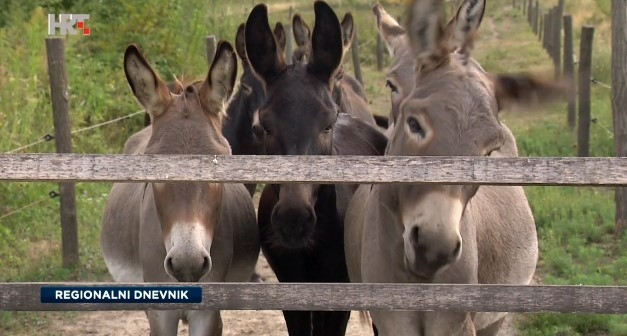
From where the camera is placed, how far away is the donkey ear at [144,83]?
3.99 m

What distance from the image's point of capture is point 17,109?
947 cm

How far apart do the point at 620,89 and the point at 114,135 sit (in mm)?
6179

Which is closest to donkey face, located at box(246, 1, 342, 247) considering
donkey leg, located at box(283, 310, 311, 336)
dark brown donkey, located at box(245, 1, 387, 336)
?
dark brown donkey, located at box(245, 1, 387, 336)

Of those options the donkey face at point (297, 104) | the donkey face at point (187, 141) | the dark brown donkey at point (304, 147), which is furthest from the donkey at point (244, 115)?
the donkey face at point (187, 141)

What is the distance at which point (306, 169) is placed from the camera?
319 centimetres

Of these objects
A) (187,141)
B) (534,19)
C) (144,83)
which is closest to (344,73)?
(144,83)

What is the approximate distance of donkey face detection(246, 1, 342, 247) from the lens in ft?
14.4

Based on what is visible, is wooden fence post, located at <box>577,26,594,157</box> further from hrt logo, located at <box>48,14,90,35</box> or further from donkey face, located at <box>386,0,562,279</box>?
donkey face, located at <box>386,0,562,279</box>

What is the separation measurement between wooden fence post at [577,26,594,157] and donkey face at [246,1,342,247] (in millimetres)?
6117

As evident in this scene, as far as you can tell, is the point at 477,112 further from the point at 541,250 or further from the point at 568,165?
the point at 541,250

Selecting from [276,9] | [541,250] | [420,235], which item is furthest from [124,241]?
[276,9]

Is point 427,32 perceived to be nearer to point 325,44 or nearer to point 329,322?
point 325,44

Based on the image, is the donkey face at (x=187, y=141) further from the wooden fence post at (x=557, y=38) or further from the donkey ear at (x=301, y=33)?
the wooden fence post at (x=557, y=38)

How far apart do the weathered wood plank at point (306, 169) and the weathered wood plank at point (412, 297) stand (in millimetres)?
437
